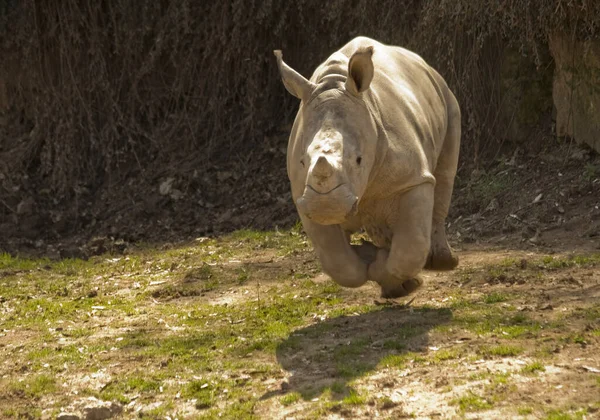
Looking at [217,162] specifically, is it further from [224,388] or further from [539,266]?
[224,388]

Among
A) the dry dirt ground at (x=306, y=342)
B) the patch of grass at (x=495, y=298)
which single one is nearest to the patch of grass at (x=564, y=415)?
the dry dirt ground at (x=306, y=342)

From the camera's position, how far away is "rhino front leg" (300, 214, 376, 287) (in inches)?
236

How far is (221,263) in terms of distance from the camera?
8.79 metres

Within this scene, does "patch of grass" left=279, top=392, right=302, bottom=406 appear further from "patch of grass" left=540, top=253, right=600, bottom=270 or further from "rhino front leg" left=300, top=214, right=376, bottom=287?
"patch of grass" left=540, top=253, right=600, bottom=270

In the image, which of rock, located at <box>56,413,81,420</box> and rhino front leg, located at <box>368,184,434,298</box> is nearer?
rock, located at <box>56,413,81,420</box>

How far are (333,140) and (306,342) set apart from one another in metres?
1.27

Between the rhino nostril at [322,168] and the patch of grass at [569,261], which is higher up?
the rhino nostril at [322,168]

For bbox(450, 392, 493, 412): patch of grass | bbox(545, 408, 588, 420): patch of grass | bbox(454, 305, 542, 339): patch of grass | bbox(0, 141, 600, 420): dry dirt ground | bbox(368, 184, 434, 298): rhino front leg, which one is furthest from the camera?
bbox(368, 184, 434, 298): rhino front leg

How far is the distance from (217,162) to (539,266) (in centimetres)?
525

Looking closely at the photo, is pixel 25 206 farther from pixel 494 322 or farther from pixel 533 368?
pixel 533 368

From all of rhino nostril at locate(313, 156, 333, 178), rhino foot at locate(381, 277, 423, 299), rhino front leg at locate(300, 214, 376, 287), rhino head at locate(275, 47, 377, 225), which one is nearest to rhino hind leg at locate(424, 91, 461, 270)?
rhino foot at locate(381, 277, 423, 299)

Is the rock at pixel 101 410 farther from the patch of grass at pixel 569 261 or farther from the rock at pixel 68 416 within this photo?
the patch of grass at pixel 569 261

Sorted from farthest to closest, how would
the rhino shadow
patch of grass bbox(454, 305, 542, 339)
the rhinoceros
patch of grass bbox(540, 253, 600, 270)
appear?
patch of grass bbox(540, 253, 600, 270) < patch of grass bbox(454, 305, 542, 339) < the rhino shadow < the rhinoceros

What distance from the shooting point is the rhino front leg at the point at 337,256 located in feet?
19.6
